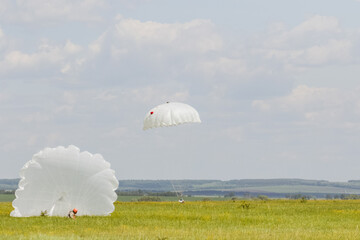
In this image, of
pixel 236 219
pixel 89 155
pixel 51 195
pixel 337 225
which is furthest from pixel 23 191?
pixel 337 225

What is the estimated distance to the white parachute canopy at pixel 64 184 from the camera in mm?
37438

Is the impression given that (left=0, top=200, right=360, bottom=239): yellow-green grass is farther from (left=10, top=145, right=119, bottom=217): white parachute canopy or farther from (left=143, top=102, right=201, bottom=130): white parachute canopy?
(left=143, top=102, right=201, bottom=130): white parachute canopy

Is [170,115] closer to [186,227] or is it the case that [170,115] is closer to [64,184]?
[64,184]

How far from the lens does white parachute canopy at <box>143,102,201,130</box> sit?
43.2 metres

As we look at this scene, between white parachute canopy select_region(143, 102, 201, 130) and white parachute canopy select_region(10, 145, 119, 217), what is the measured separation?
6.73 m

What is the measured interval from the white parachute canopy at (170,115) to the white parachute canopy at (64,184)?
6.73 meters

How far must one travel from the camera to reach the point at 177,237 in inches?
1019

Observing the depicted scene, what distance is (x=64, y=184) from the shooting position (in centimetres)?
3797

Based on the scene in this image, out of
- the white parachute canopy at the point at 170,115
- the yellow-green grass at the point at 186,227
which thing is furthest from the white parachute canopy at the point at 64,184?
the white parachute canopy at the point at 170,115

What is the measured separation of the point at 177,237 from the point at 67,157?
1336 centimetres

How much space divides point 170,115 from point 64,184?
29.7ft

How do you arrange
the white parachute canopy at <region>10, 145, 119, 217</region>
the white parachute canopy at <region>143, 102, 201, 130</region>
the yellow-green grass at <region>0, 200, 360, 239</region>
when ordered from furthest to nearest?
the white parachute canopy at <region>143, 102, 201, 130</region> < the white parachute canopy at <region>10, 145, 119, 217</region> < the yellow-green grass at <region>0, 200, 360, 239</region>

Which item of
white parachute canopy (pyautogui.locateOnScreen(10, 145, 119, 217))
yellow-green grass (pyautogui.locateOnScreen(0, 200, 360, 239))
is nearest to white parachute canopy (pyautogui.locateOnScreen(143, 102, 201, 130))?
yellow-green grass (pyautogui.locateOnScreen(0, 200, 360, 239))

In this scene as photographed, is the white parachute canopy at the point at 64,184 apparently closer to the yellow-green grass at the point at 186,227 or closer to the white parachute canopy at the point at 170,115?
the yellow-green grass at the point at 186,227
